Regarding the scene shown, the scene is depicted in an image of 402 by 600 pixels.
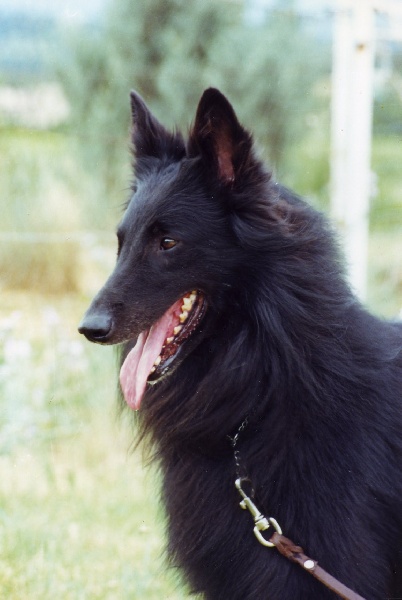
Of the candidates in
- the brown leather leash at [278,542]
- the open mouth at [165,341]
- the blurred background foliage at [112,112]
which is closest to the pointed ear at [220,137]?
the open mouth at [165,341]

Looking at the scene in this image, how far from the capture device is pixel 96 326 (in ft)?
8.25

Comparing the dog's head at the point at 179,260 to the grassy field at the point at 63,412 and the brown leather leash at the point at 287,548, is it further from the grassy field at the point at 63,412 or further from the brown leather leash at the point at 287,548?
the grassy field at the point at 63,412

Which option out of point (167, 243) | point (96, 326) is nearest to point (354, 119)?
point (167, 243)

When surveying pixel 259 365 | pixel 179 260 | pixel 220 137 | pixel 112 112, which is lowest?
pixel 259 365

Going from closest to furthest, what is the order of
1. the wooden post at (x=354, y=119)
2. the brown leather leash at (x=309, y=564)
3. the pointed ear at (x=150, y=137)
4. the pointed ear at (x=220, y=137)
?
the brown leather leash at (x=309, y=564)
the pointed ear at (x=220, y=137)
the pointed ear at (x=150, y=137)
the wooden post at (x=354, y=119)

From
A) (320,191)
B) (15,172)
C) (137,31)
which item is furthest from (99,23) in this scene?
(320,191)

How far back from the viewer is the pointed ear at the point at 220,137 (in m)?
2.51

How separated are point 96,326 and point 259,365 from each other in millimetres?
579

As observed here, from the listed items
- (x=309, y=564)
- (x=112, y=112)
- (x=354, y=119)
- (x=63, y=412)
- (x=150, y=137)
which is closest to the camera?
(x=309, y=564)

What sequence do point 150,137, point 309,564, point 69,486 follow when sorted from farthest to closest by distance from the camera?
point 69,486 → point 150,137 → point 309,564

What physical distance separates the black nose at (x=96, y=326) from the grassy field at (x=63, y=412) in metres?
0.90

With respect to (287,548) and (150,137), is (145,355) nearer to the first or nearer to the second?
(287,548)

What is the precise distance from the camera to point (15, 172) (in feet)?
25.8

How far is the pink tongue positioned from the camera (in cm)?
261
